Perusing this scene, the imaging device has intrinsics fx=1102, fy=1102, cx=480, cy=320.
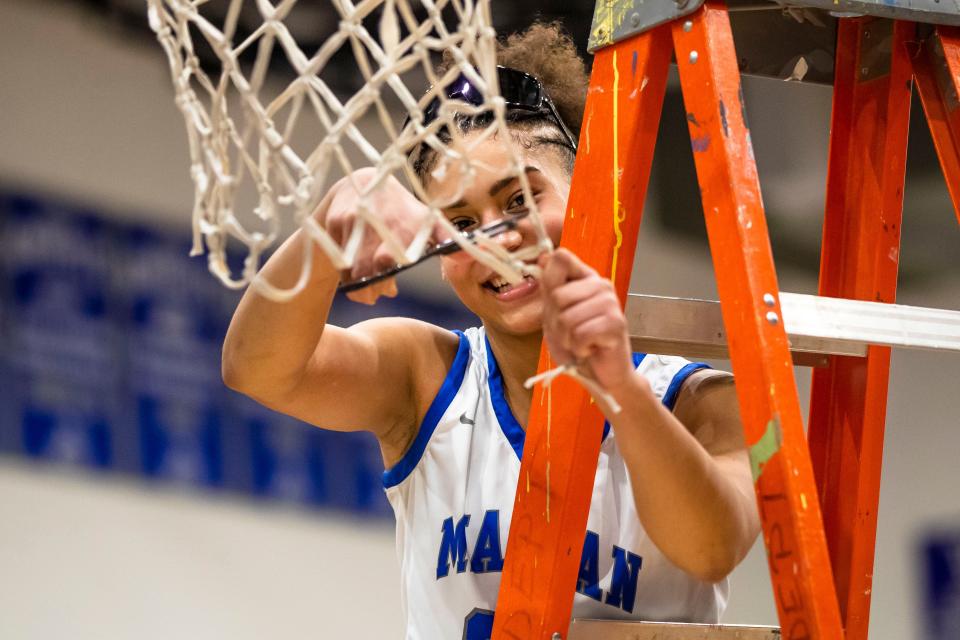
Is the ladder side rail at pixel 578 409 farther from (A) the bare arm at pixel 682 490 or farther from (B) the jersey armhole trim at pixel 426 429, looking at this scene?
(B) the jersey armhole trim at pixel 426 429

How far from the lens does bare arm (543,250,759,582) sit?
0.73 m

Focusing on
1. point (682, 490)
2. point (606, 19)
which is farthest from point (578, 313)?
point (606, 19)

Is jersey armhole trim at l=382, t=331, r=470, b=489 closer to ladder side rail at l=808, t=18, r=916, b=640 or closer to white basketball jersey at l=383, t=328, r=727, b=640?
white basketball jersey at l=383, t=328, r=727, b=640

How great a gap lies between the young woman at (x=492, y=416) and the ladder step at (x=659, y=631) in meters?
0.07

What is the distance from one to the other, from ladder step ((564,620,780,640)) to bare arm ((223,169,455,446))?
1.14ft

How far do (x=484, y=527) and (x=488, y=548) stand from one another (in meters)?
0.02

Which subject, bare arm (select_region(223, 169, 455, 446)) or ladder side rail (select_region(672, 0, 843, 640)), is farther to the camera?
bare arm (select_region(223, 169, 455, 446))

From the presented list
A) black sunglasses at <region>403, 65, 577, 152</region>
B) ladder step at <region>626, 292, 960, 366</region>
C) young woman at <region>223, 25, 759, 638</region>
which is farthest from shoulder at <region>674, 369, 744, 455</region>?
black sunglasses at <region>403, 65, 577, 152</region>

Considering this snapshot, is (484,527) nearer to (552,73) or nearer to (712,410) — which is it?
(712,410)

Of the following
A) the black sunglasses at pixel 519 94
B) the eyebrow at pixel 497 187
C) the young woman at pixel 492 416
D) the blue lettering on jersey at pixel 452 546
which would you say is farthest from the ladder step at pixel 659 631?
the black sunglasses at pixel 519 94

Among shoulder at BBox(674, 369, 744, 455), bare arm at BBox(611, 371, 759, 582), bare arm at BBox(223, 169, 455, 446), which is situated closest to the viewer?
bare arm at BBox(611, 371, 759, 582)

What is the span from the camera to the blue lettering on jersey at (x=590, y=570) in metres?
1.08

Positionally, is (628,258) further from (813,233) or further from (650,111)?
(813,233)

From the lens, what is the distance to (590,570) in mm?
1088
